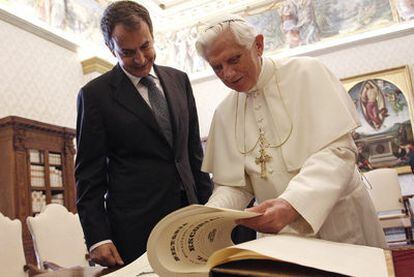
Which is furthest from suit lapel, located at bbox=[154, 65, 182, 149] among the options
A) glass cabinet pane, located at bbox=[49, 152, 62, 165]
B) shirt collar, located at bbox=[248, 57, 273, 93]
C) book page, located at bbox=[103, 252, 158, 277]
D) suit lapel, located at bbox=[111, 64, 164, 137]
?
glass cabinet pane, located at bbox=[49, 152, 62, 165]

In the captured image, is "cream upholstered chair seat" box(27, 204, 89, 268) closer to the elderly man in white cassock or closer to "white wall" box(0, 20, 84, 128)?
"white wall" box(0, 20, 84, 128)

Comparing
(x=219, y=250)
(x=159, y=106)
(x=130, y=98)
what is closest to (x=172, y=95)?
(x=159, y=106)

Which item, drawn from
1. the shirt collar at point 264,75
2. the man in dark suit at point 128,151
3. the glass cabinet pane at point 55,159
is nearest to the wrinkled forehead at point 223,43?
the shirt collar at point 264,75

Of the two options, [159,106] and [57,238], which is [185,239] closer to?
[159,106]

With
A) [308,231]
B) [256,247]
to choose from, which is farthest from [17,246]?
[256,247]

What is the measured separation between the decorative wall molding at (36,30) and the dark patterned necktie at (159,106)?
5.68 metres

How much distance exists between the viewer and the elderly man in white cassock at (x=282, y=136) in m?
1.51

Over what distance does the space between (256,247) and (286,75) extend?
115 cm

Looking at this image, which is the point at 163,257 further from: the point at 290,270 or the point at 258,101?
the point at 258,101

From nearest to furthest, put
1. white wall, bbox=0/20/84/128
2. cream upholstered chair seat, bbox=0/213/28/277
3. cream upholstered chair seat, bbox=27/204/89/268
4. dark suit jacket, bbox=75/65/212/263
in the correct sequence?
dark suit jacket, bbox=75/65/212/263 → cream upholstered chair seat, bbox=0/213/28/277 → cream upholstered chair seat, bbox=27/204/89/268 → white wall, bbox=0/20/84/128

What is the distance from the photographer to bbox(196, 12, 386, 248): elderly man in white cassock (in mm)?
1515

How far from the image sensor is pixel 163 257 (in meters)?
1.03

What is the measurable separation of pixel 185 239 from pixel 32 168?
5.82 meters

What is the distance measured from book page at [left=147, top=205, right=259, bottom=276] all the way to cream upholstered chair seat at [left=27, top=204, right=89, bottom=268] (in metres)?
4.13
